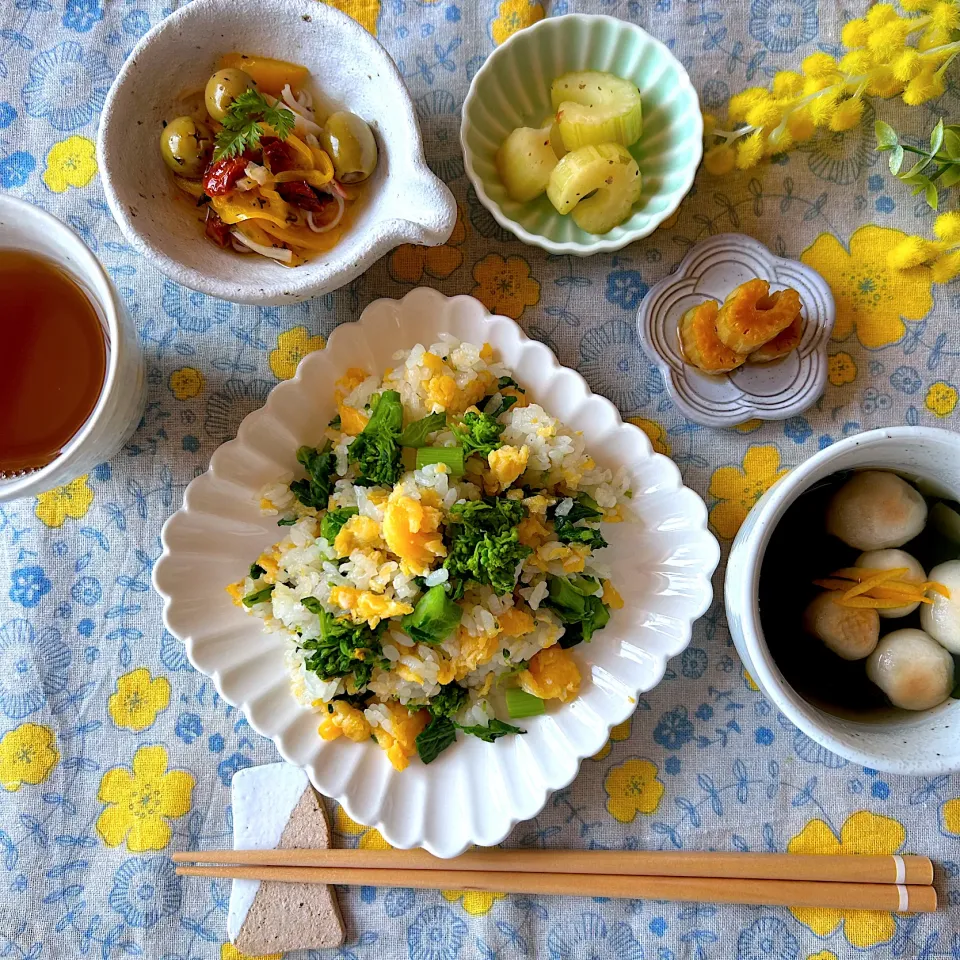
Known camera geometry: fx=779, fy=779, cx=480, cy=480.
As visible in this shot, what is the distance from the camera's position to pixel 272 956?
1590 millimetres

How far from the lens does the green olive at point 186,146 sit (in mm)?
1368

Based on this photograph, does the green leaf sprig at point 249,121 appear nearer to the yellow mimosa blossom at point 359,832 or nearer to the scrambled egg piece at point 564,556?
the scrambled egg piece at point 564,556

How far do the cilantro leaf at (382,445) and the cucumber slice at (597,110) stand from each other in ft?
2.00

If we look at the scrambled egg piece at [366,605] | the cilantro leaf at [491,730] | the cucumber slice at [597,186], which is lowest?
the cilantro leaf at [491,730]

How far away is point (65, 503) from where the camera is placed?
5.33ft

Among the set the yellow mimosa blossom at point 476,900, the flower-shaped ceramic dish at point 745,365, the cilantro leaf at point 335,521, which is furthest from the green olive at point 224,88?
the yellow mimosa blossom at point 476,900

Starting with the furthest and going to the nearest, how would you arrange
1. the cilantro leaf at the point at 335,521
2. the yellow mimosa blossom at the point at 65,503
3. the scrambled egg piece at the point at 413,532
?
the yellow mimosa blossom at the point at 65,503 < the cilantro leaf at the point at 335,521 < the scrambled egg piece at the point at 413,532

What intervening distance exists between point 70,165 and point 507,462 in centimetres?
115

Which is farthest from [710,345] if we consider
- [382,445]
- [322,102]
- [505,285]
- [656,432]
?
[322,102]

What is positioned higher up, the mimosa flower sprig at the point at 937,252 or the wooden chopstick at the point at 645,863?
the mimosa flower sprig at the point at 937,252

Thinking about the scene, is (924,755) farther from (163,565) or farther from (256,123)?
(256,123)

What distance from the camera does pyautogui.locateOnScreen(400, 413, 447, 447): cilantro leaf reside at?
1.40 m

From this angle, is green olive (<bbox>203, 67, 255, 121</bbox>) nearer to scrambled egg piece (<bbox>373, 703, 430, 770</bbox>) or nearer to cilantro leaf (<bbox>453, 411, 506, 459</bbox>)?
cilantro leaf (<bbox>453, 411, 506, 459</bbox>)

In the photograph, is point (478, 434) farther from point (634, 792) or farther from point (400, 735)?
point (634, 792)
